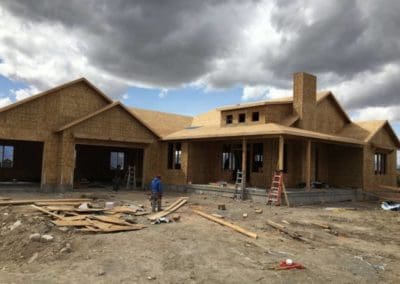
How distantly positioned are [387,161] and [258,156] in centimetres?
1062

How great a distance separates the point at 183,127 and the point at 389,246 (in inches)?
754

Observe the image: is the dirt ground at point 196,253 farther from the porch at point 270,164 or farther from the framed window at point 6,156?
the framed window at point 6,156

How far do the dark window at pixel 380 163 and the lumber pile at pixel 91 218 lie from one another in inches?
725

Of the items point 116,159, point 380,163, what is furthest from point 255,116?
point 116,159

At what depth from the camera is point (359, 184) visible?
77.3 ft

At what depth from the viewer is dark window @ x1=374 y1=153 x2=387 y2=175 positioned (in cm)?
2621

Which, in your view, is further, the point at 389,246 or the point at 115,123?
the point at 115,123

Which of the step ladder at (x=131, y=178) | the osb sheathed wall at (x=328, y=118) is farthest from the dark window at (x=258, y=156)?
the step ladder at (x=131, y=178)

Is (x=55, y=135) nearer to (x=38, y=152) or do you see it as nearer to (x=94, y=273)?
(x=38, y=152)

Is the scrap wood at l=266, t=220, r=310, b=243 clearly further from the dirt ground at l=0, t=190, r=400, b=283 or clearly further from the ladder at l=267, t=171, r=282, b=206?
the ladder at l=267, t=171, r=282, b=206

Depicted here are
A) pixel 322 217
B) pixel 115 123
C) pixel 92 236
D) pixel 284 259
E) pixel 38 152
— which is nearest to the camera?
pixel 284 259

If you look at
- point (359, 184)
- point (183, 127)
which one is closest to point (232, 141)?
point (183, 127)

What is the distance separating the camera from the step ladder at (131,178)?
24511mm

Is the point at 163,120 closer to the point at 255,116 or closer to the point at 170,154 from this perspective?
the point at 170,154
